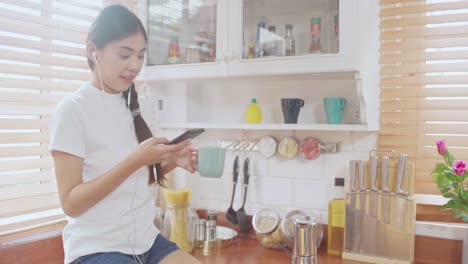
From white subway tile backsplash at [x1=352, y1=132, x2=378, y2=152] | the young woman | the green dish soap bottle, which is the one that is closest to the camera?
the young woman

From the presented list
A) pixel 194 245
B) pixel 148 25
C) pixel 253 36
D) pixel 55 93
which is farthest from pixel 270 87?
pixel 55 93

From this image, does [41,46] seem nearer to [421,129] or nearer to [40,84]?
[40,84]

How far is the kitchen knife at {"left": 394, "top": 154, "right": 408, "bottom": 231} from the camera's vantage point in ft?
5.08

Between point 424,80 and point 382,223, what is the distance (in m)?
0.55

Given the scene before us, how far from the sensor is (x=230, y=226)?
1.97 m

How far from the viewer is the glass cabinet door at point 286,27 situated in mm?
1567

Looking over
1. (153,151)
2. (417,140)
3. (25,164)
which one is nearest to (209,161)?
(153,151)

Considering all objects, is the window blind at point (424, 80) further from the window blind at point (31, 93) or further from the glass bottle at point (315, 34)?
A: the window blind at point (31, 93)

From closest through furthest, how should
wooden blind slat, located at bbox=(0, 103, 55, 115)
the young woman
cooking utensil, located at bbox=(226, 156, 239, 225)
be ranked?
the young woman, wooden blind slat, located at bbox=(0, 103, 55, 115), cooking utensil, located at bbox=(226, 156, 239, 225)

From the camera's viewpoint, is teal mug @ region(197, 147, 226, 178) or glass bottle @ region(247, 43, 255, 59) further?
glass bottle @ region(247, 43, 255, 59)

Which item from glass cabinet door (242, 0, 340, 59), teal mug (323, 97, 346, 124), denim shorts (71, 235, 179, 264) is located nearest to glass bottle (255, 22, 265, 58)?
glass cabinet door (242, 0, 340, 59)

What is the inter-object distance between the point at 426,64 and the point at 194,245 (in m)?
1.13

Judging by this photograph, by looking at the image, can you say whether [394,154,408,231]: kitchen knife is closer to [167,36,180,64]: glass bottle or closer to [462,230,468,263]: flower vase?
[462,230,468,263]: flower vase

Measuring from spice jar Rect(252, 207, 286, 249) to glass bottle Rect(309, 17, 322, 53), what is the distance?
68 cm
